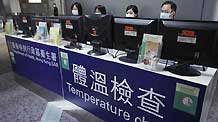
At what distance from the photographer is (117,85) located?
1.63 metres

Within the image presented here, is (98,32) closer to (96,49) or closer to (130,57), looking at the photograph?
(96,49)

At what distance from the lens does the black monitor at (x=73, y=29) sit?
1.91m

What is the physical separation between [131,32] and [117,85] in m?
0.48

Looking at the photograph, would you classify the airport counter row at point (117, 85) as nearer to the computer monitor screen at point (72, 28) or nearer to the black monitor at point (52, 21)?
the computer monitor screen at point (72, 28)

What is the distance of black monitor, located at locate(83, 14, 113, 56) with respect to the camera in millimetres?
1647

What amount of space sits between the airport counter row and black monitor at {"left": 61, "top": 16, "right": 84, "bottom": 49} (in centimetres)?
11

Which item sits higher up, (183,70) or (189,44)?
(189,44)

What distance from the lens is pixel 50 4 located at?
5.32 m

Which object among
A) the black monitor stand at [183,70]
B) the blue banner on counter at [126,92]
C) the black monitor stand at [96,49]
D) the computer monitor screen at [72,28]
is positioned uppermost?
the computer monitor screen at [72,28]

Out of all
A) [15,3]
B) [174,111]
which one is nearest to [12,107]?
[174,111]

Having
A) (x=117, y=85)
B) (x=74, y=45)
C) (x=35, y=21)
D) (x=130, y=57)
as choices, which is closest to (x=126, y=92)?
(x=117, y=85)

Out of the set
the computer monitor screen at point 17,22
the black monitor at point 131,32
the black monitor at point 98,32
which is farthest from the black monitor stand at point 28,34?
the black monitor at point 131,32

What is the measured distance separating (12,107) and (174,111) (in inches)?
76.2

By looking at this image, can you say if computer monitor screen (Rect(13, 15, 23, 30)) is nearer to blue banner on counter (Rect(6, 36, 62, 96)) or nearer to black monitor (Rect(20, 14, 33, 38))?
black monitor (Rect(20, 14, 33, 38))
